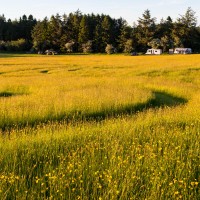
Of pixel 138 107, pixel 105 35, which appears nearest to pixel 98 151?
pixel 138 107

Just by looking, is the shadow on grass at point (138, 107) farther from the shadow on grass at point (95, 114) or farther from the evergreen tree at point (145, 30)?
the evergreen tree at point (145, 30)

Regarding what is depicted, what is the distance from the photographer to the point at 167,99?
19.6 meters

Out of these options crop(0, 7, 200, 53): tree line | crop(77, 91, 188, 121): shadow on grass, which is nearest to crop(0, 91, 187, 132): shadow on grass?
crop(77, 91, 188, 121): shadow on grass

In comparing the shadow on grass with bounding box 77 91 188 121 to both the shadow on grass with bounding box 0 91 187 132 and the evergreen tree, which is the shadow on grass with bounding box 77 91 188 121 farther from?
the evergreen tree

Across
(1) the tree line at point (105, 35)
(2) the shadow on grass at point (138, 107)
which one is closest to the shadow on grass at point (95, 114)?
(2) the shadow on grass at point (138, 107)

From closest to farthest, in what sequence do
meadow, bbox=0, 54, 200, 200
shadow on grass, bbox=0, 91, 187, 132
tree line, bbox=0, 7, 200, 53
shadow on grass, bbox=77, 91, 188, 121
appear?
meadow, bbox=0, 54, 200, 200
shadow on grass, bbox=0, 91, 187, 132
shadow on grass, bbox=77, 91, 188, 121
tree line, bbox=0, 7, 200, 53

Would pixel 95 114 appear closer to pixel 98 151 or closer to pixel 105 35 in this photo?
pixel 98 151

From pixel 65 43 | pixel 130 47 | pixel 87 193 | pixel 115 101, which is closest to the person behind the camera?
pixel 87 193

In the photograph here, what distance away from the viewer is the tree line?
10906 cm

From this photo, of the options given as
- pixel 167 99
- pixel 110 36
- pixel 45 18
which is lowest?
pixel 167 99

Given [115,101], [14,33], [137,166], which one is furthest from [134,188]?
[14,33]

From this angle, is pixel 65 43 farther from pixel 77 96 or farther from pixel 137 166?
pixel 137 166

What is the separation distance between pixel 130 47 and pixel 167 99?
8638 cm

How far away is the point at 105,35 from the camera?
362 ft
